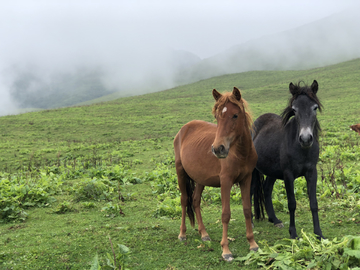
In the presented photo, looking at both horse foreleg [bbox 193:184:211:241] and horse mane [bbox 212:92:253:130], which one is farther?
horse foreleg [bbox 193:184:211:241]

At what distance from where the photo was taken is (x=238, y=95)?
16.0 feet

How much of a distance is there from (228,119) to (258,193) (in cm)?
310

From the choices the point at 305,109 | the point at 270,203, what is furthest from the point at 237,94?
the point at 270,203

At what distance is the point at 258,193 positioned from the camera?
23.4 ft

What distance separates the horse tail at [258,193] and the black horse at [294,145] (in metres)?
0.42

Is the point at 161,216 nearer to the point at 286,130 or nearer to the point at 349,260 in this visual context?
the point at 286,130

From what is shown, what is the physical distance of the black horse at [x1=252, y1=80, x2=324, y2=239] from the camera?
512 centimetres

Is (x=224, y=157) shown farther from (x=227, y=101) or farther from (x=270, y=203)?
(x=270, y=203)

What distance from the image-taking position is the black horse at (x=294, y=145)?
5.12 m

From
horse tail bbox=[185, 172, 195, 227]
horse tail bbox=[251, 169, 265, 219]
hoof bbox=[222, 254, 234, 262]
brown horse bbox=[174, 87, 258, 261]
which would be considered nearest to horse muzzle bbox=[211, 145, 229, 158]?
brown horse bbox=[174, 87, 258, 261]

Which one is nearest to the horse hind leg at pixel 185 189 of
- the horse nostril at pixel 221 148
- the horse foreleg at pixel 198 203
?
the horse foreleg at pixel 198 203

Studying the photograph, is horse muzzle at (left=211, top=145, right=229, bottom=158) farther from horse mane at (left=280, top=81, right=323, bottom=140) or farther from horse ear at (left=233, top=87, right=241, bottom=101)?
horse mane at (left=280, top=81, right=323, bottom=140)

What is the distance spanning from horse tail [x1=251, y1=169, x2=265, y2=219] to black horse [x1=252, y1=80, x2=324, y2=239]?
42 centimetres

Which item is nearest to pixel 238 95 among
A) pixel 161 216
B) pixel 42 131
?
pixel 161 216
